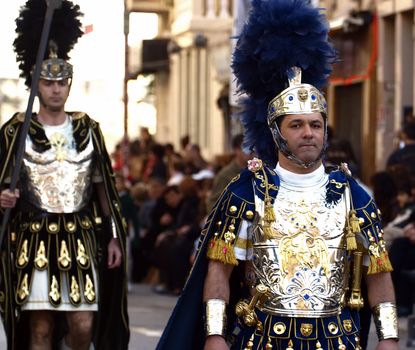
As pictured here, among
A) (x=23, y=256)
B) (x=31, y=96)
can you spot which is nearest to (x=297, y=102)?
(x=31, y=96)

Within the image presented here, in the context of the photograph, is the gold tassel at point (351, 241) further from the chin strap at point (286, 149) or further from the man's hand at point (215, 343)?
the man's hand at point (215, 343)

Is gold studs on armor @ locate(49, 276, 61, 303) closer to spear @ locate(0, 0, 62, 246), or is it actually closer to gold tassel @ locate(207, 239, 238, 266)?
spear @ locate(0, 0, 62, 246)

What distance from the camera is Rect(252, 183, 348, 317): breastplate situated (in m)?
6.25

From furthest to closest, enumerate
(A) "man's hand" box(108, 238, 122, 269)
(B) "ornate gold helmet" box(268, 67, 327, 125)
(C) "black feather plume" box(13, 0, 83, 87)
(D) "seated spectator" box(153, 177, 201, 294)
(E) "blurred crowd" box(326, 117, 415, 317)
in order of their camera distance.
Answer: (D) "seated spectator" box(153, 177, 201, 294) → (E) "blurred crowd" box(326, 117, 415, 317) → (C) "black feather plume" box(13, 0, 83, 87) → (A) "man's hand" box(108, 238, 122, 269) → (B) "ornate gold helmet" box(268, 67, 327, 125)

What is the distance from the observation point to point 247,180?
6.50m

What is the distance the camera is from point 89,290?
9.25 metres

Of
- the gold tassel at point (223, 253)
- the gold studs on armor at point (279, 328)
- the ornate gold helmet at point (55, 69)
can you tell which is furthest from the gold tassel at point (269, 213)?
the ornate gold helmet at point (55, 69)

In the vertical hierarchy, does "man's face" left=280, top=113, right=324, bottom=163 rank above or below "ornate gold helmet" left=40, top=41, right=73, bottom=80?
below

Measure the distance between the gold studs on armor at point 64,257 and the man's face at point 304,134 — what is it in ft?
9.92

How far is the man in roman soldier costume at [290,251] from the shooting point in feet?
20.5

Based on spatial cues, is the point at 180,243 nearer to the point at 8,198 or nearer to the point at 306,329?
the point at 8,198

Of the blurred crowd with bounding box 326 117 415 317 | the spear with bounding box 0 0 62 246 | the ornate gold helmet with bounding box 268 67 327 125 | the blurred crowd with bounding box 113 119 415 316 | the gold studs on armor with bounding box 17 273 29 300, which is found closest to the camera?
the ornate gold helmet with bounding box 268 67 327 125

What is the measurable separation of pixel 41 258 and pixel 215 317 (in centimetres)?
308

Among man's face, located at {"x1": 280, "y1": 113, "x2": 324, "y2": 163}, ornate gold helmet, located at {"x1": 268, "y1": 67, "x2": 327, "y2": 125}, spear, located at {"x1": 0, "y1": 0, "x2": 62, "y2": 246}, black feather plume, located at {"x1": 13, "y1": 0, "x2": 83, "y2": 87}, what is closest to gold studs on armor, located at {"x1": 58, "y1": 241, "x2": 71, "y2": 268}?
spear, located at {"x1": 0, "y1": 0, "x2": 62, "y2": 246}
